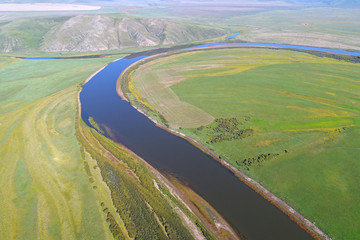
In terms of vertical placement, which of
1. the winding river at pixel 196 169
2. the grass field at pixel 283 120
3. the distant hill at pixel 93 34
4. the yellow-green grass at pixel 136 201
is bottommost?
the yellow-green grass at pixel 136 201

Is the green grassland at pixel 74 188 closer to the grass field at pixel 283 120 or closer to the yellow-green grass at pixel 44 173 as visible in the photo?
the yellow-green grass at pixel 44 173

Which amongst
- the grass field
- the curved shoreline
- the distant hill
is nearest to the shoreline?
the curved shoreline

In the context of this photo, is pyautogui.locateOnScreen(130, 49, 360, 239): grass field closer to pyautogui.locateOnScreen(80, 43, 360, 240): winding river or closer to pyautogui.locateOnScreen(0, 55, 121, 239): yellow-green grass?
pyautogui.locateOnScreen(80, 43, 360, 240): winding river

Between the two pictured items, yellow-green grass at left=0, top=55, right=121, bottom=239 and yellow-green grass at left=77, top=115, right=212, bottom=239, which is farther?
yellow-green grass at left=0, top=55, right=121, bottom=239

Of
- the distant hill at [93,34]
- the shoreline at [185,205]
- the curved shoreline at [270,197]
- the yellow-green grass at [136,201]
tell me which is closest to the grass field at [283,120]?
the curved shoreline at [270,197]

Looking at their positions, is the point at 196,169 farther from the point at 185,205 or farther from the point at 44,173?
the point at 44,173

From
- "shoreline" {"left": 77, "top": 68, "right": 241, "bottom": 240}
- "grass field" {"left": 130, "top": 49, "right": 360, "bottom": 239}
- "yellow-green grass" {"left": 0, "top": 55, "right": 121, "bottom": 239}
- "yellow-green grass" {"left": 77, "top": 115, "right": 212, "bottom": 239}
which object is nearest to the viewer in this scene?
"yellow-green grass" {"left": 77, "top": 115, "right": 212, "bottom": 239}

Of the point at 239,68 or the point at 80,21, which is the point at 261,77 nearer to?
the point at 239,68
